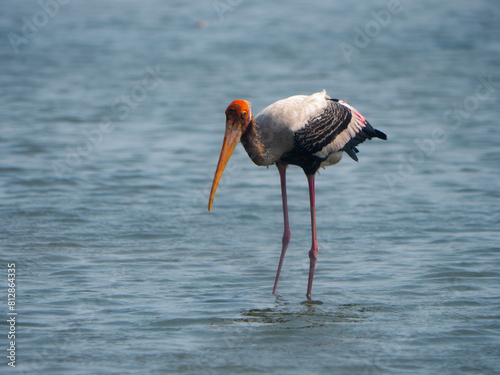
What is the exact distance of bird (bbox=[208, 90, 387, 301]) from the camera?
23.1 ft

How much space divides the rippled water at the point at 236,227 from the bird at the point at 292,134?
Answer: 3.10 feet

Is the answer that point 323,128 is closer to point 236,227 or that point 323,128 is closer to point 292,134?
point 292,134

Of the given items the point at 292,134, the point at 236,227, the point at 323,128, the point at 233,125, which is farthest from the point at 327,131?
the point at 236,227

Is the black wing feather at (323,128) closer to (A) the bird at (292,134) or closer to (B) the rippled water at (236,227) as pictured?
(A) the bird at (292,134)

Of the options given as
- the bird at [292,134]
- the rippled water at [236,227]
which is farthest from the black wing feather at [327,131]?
the rippled water at [236,227]

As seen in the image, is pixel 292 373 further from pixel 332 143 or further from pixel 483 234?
pixel 483 234

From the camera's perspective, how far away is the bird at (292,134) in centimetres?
705

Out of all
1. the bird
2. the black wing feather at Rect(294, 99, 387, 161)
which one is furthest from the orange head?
the black wing feather at Rect(294, 99, 387, 161)

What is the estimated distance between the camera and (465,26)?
33.6 metres

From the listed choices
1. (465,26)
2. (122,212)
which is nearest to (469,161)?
(122,212)

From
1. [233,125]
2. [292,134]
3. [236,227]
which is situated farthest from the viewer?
[236,227]

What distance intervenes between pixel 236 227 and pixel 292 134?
3.00 metres

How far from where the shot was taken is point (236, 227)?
10.1 metres

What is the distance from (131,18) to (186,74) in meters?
17.3
